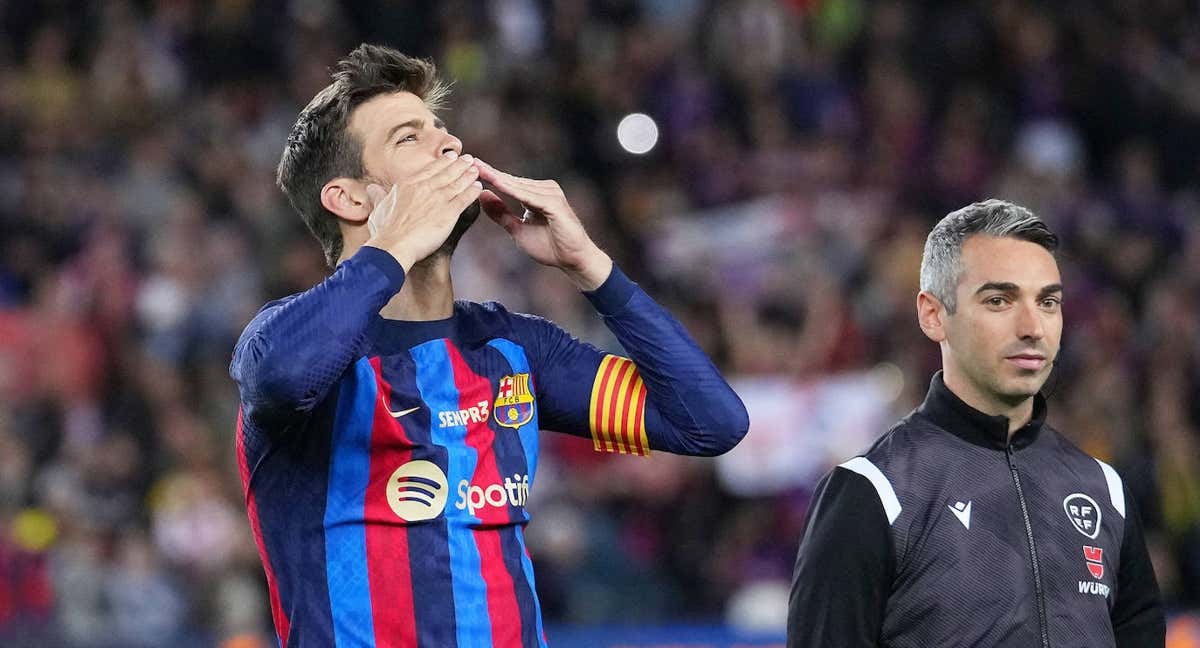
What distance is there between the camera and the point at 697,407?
3650mm

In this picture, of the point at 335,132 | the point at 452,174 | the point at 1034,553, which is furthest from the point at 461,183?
the point at 1034,553

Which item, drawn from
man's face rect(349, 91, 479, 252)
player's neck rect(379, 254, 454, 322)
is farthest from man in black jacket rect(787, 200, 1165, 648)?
man's face rect(349, 91, 479, 252)

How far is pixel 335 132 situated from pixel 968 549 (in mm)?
1653

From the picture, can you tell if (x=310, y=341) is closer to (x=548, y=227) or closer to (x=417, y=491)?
(x=417, y=491)

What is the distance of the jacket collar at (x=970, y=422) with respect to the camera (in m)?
3.76

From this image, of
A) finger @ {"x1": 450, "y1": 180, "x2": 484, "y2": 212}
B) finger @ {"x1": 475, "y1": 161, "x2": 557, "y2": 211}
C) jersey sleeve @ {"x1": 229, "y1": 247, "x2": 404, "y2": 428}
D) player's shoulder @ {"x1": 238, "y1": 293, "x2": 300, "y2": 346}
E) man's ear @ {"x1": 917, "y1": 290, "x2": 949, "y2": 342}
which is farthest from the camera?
man's ear @ {"x1": 917, "y1": 290, "x2": 949, "y2": 342}

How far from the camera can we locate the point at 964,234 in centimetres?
383

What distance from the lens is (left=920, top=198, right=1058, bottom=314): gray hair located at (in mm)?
→ 3797

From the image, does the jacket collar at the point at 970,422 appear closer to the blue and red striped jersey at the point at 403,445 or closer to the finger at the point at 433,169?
the blue and red striped jersey at the point at 403,445

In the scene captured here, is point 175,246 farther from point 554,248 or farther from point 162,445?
point 554,248

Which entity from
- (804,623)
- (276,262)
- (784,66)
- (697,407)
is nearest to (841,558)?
(804,623)

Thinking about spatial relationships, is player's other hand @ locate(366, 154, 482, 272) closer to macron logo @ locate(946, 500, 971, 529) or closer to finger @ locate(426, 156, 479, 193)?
finger @ locate(426, 156, 479, 193)

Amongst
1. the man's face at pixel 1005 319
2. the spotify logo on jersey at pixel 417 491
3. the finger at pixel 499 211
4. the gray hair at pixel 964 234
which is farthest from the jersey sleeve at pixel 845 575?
the finger at pixel 499 211

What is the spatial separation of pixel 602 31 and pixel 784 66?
1.41m
